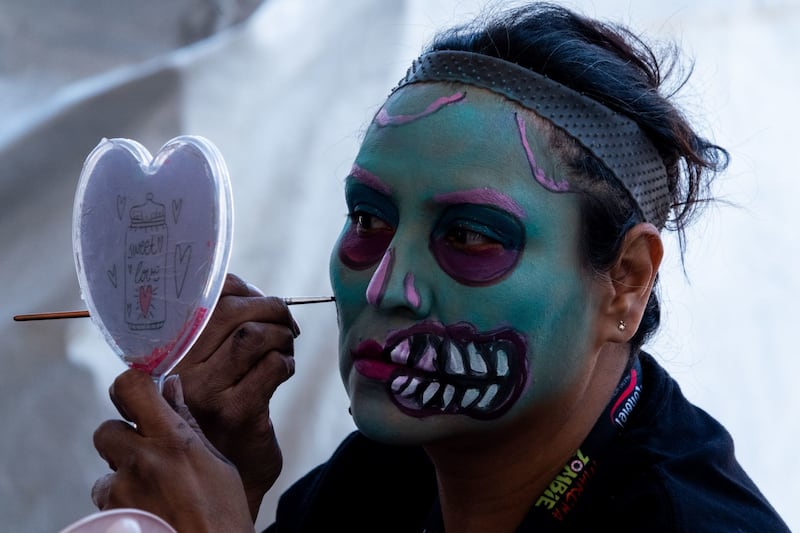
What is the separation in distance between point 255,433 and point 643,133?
0.76 meters

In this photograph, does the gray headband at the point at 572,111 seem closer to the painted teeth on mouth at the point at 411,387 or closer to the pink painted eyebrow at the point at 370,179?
the pink painted eyebrow at the point at 370,179

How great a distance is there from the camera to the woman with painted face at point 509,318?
4.14 feet

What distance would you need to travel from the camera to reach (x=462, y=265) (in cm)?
129

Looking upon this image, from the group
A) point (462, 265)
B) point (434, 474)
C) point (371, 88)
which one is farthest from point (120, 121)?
point (462, 265)

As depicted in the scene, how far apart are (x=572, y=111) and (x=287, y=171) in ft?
3.75

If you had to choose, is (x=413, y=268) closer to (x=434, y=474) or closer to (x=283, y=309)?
(x=283, y=309)

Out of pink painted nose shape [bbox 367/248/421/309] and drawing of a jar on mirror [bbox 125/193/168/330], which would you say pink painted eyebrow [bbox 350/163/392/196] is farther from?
drawing of a jar on mirror [bbox 125/193/168/330]

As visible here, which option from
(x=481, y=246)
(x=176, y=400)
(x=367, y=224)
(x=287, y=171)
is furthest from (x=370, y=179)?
(x=287, y=171)

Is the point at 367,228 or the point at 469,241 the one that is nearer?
the point at 469,241

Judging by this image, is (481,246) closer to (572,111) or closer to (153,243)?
(572,111)

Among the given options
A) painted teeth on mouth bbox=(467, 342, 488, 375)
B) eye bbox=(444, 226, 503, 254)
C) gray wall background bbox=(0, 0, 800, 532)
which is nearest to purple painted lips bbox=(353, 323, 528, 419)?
painted teeth on mouth bbox=(467, 342, 488, 375)

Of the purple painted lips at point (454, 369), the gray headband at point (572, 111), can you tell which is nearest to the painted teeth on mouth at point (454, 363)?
the purple painted lips at point (454, 369)

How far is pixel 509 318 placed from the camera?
127 cm

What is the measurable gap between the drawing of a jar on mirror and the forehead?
312 mm
